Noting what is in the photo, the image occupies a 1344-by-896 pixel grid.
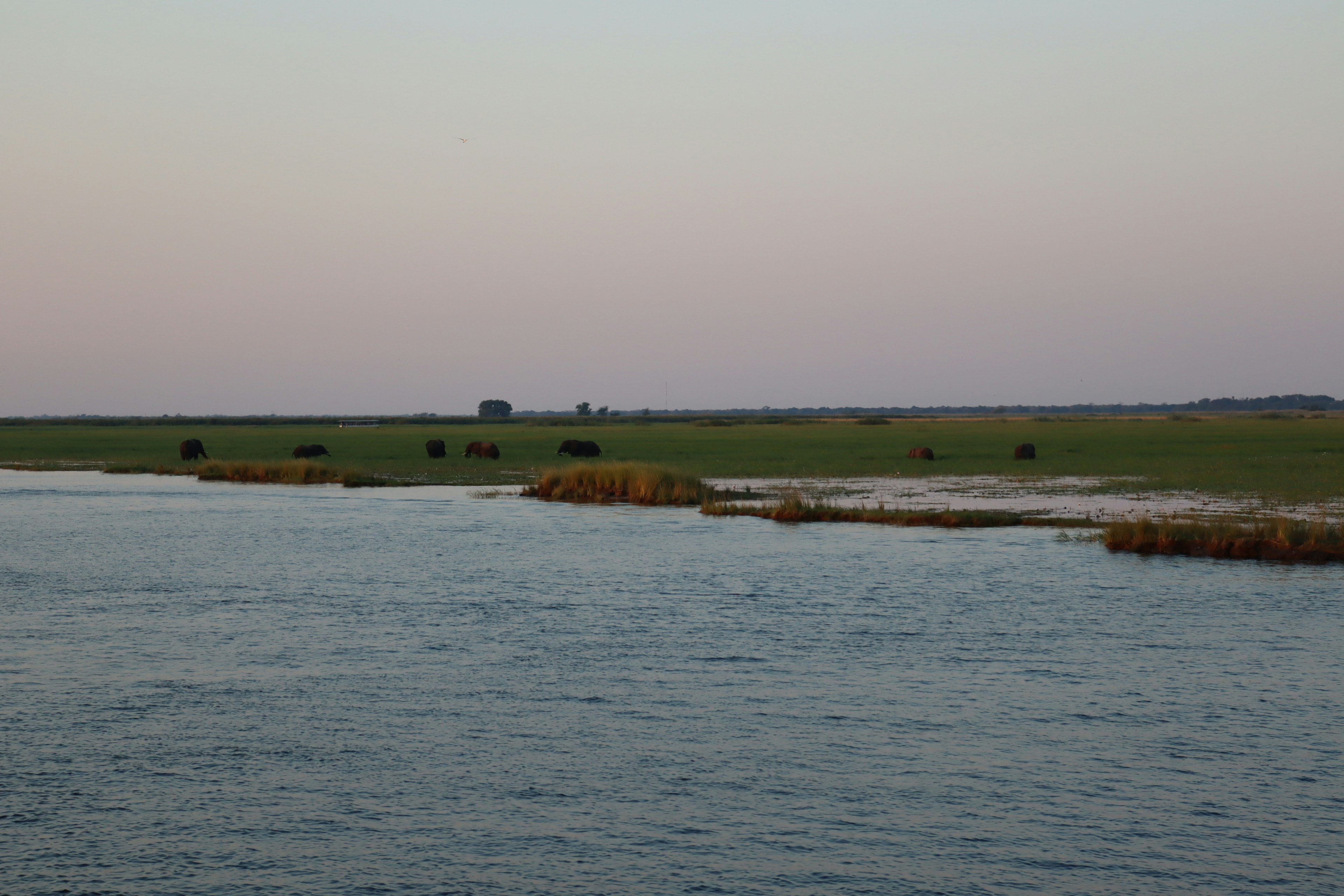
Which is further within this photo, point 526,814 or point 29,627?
point 29,627

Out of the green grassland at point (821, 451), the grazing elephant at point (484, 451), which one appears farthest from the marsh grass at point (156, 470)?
the grazing elephant at point (484, 451)

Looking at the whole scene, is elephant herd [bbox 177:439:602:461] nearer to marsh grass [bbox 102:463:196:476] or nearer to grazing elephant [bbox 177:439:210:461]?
grazing elephant [bbox 177:439:210:461]

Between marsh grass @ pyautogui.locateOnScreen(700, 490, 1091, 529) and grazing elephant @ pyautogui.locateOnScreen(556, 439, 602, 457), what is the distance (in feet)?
97.0

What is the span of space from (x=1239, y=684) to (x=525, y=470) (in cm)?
4483

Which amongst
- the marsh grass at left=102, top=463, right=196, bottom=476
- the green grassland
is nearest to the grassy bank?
the marsh grass at left=102, top=463, right=196, bottom=476

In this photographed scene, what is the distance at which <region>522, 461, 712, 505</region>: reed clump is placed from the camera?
125ft

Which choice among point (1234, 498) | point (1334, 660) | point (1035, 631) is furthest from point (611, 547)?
point (1234, 498)

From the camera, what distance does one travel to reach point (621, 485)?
40344 mm

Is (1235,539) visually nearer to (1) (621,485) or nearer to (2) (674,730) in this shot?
(2) (674,730)

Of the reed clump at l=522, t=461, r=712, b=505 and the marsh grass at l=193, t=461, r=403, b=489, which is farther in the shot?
the marsh grass at l=193, t=461, r=403, b=489

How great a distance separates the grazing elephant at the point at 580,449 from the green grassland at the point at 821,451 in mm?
1199

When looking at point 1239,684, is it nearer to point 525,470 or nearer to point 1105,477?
point 1105,477

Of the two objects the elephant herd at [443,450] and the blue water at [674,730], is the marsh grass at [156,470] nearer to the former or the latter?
the elephant herd at [443,450]

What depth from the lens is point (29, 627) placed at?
53.7 ft
